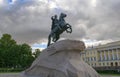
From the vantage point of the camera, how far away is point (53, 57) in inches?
731

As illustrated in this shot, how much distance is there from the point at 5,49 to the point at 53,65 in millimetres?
55332

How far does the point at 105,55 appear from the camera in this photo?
390 ft

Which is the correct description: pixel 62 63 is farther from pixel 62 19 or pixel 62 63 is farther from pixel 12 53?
pixel 12 53

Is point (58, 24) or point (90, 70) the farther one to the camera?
point (58, 24)

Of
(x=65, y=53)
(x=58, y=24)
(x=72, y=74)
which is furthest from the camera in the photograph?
(x=58, y=24)

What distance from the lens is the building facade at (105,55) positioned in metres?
113

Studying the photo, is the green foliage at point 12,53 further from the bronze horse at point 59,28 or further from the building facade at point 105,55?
the bronze horse at point 59,28

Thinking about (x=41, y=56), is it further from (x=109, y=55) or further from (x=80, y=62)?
(x=109, y=55)

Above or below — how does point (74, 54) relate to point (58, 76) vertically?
above

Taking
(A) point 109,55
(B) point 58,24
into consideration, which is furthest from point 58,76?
(A) point 109,55

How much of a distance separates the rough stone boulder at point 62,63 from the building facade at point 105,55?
89585 mm

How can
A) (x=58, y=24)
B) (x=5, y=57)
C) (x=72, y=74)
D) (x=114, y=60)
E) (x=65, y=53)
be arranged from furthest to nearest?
(x=114, y=60) < (x=5, y=57) < (x=58, y=24) < (x=65, y=53) < (x=72, y=74)

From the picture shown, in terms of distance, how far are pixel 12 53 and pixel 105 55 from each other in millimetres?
58175

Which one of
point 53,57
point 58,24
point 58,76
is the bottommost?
point 58,76
